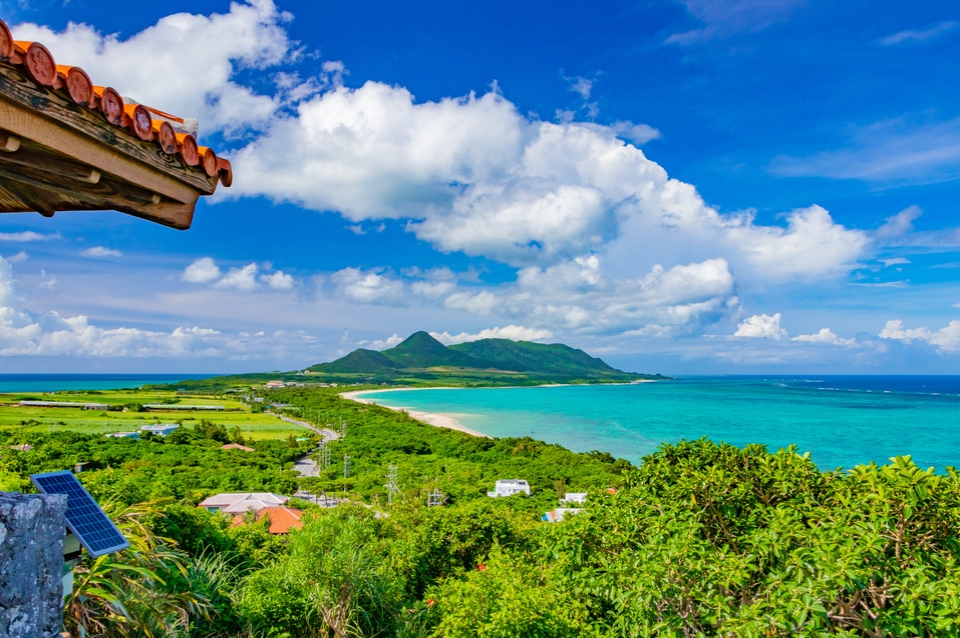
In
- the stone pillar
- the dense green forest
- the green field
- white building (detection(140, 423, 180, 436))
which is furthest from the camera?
the green field

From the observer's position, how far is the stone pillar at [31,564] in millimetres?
1730

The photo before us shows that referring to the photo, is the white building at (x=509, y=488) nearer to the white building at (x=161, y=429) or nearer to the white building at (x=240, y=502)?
the white building at (x=240, y=502)

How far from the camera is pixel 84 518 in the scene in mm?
2635

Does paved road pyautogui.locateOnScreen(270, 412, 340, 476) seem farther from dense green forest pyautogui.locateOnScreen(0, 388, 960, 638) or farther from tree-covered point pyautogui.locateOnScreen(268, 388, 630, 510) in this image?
dense green forest pyautogui.locateOnScreen(0, 388, 960, 638)

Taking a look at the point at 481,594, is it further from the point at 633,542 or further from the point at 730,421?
the point at 730,421

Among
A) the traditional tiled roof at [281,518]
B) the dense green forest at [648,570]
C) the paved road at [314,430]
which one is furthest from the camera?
the paved road at [314,430]

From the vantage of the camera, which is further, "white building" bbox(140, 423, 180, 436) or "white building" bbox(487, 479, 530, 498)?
Result: "white building" bbox(140, 423, 180, 436)

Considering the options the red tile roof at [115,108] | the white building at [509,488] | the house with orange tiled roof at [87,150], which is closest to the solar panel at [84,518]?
the house with orange tiled roof at [87,150]

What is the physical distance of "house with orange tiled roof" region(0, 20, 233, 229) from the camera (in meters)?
1.50

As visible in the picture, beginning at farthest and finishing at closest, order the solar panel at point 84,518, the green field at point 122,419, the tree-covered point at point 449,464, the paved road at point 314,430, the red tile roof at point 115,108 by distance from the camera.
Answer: the green field at point 122,419
the paved road at point 314,430
the tree-covered point at point 449,464
the solar panel at point 84,518
the red tile roof at point 115,108

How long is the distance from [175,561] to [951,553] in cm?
619

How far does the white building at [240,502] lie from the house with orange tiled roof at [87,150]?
1791 cm

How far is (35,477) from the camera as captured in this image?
2613 mm

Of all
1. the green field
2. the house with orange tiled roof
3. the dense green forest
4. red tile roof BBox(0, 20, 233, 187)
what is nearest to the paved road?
the green field
